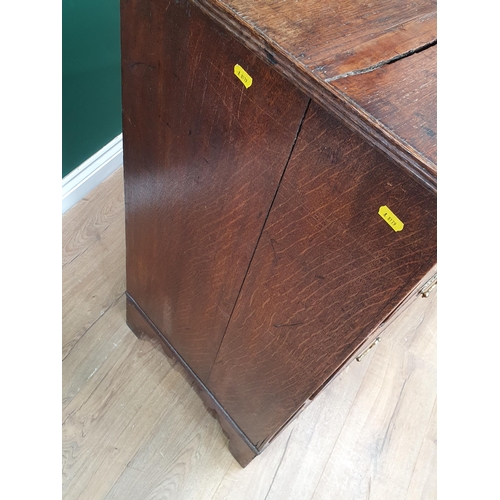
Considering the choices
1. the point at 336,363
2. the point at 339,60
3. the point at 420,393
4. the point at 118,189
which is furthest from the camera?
the point at 118,189

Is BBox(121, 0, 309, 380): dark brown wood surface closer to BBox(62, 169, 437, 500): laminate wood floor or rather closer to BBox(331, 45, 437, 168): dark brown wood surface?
BBox(331, 45, 437, 168): dark brown wood surface

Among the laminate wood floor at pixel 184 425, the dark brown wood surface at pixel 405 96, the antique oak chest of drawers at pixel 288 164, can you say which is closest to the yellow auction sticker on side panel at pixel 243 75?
the antique oak chest of drawers at pixel 288 164

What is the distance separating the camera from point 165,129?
0.70 metres

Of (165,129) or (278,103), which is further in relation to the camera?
(165,129)

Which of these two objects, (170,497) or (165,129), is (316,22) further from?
(170,497)

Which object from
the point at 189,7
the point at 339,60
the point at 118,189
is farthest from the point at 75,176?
the point at 339,60

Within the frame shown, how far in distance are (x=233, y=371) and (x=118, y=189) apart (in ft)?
2.67

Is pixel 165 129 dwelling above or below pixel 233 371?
above

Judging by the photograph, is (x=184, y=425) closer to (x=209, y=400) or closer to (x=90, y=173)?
(x=209, y=400)

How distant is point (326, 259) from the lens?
0.57 metres

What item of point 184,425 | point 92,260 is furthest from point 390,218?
point 92,260

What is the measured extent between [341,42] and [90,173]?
1.12 meters

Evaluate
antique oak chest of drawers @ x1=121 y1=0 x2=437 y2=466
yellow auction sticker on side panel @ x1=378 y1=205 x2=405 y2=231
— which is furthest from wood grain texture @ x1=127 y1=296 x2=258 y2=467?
yellow auction sticker on side panel @ x1=378 y1=205 x2=405 y2=231

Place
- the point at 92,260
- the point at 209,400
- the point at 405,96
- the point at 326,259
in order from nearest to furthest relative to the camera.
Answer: the point at 405,96
the point at 326,259
the point at 209,400
the point at 92,260
